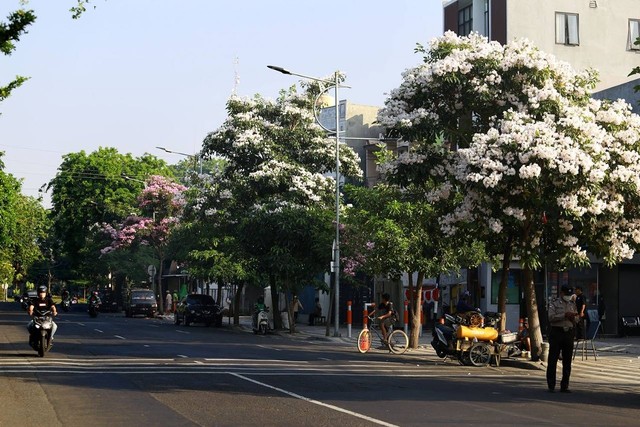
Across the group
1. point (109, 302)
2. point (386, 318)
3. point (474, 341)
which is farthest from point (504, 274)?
point (109, 302)

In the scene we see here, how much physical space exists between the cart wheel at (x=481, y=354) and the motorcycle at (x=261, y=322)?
20.0 meters

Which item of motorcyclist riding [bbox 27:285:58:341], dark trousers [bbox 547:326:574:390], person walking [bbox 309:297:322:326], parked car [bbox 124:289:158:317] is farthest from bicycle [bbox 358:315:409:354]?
parked car [bbox 124:289:158:317]

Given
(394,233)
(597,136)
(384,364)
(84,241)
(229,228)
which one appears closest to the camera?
(597,136)

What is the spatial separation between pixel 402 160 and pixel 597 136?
195 inches

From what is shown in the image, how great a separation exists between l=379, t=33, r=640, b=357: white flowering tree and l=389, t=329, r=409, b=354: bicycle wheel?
5.42 meters

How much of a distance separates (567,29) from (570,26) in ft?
0.76

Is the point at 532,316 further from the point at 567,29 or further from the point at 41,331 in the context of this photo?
the point at 567,29

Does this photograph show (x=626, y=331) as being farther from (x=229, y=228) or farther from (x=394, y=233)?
(x=229, y=228)

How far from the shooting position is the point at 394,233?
3262 centimetres

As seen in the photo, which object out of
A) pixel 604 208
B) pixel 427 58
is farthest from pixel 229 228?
pixel 604 208

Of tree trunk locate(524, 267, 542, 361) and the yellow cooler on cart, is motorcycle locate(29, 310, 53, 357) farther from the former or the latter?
tree trunk locate(524, 267, 542, 361)

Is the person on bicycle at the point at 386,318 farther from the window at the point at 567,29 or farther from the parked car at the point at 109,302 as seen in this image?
the parked car at the point at 109,302

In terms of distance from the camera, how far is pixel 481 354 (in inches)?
1025

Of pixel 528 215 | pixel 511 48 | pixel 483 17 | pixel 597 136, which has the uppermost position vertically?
pixel 483 17
